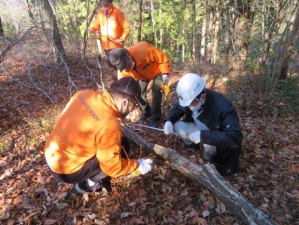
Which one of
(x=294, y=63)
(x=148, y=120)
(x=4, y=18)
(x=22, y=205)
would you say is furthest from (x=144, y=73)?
(x=4, y=18)

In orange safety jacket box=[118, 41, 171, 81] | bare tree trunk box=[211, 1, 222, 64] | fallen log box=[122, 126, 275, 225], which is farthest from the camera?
bare tree trunk box=[211, 1, 222, 64]

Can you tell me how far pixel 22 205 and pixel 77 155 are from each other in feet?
4.15

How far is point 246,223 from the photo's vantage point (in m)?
2.37

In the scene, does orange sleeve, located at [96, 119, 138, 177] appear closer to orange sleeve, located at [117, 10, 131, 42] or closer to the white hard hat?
the white hard hat

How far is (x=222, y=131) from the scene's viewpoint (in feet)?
9.60

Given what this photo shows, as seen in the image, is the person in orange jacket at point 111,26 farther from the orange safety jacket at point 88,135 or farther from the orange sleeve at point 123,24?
the orange safety jacket at point 88,135

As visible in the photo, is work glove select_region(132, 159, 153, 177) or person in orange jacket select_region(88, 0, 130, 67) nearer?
work glove select_region(132, 159, 153, 177)

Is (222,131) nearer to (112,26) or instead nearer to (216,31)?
(112,26)

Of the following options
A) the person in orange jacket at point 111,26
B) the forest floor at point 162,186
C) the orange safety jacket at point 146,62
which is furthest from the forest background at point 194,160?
the person in orange jacket at point 111,26

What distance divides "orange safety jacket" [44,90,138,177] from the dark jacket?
4.16ft

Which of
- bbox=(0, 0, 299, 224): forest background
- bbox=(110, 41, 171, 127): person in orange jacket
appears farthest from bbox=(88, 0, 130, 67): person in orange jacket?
bbox=(110, 41, 171, 127): person in orange jacket

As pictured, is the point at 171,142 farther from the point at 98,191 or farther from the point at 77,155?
the point at 77,155

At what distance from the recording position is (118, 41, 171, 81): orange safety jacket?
394 centimetres

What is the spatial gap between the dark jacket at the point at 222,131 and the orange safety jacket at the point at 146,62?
1.42 m
